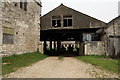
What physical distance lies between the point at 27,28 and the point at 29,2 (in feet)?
10.9

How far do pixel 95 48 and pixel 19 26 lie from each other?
10.2 meters

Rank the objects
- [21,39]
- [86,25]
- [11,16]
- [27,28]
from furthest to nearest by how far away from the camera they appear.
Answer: [86,25] → [27,28] → [21,39] → [11,16]

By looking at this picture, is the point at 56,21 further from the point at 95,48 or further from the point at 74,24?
the point at 95,48

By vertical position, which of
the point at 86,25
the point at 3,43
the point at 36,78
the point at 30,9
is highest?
the point at 30,9

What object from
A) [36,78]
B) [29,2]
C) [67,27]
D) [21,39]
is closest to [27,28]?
[21,39]

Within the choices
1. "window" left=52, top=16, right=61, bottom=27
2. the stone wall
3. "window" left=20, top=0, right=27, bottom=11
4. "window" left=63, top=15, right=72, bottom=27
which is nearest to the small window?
"window" left=20, top=0, right=27, bottom=11

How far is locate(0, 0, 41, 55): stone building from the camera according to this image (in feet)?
41.0

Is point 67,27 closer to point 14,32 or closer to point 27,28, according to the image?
point 27,28

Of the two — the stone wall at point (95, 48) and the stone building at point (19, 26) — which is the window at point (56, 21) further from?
the stone wall at point (95, 48)

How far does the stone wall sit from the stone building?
6.76 meters

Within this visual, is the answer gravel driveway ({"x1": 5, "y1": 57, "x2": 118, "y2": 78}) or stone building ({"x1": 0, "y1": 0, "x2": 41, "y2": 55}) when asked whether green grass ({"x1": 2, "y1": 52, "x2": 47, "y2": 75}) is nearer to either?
gravel driveway ({"x1": 5, "y1": 57, "x2": 118, "y2": 78})

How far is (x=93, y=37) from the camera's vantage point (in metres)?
20.1

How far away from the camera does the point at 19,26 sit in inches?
593

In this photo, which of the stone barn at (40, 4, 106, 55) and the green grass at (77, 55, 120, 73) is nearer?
the green grass at (77, 55, 120, 73)
